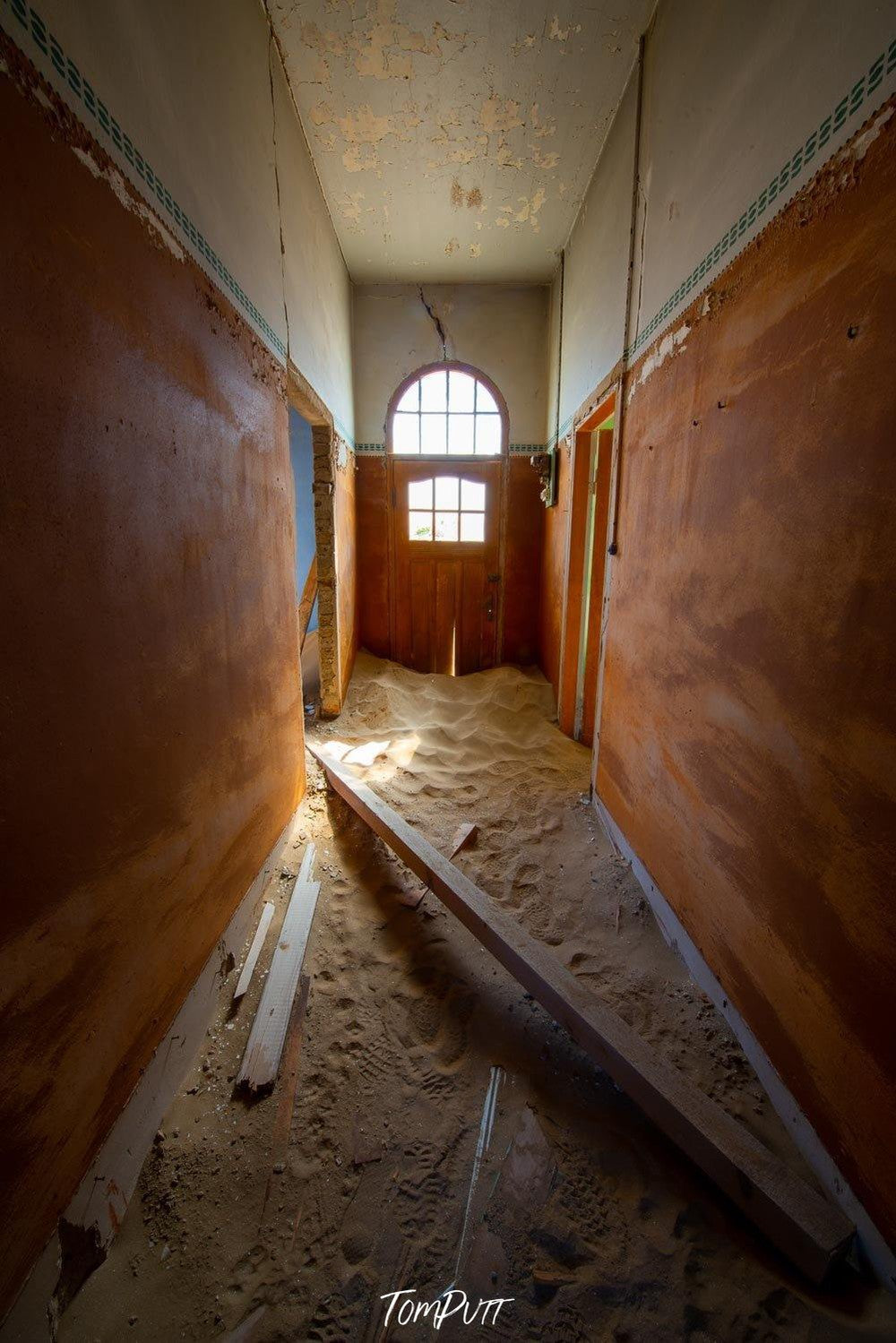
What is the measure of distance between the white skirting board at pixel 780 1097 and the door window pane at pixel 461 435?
4583mm

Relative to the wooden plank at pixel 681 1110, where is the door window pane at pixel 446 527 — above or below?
above

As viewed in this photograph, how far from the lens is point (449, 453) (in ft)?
18.2

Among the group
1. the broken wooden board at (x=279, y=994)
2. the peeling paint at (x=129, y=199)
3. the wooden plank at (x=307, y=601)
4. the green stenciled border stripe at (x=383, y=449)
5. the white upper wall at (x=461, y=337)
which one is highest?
the white upper wall at (x=461, y=337)

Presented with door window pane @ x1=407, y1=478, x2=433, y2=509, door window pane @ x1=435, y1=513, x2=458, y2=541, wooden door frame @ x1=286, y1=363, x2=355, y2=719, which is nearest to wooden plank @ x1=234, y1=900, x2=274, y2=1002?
wooden door frame @ x1=286, y1=363, x2=355, y2=719

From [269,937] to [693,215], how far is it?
3.34m

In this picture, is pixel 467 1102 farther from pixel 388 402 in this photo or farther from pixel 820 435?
pixel 388 402

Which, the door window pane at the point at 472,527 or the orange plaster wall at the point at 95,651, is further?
the door window pane at the point at 472,527

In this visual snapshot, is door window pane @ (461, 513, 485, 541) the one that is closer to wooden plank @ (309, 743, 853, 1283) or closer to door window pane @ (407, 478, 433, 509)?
door window pane @ (407, 478, 433, 509)

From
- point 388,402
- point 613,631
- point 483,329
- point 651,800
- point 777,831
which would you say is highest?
point 483,329

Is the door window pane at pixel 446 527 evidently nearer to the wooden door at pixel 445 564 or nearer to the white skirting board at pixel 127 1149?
the wooden door at pixel 445 564

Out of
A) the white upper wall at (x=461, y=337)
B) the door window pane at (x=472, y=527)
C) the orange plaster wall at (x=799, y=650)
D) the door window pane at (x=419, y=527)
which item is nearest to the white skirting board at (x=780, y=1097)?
the orange plaster wall at (x=799, y=650)

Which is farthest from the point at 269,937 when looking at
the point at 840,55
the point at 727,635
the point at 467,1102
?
the point at 840,55

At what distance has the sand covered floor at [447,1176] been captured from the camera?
3.63 feet

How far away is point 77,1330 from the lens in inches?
41.6
